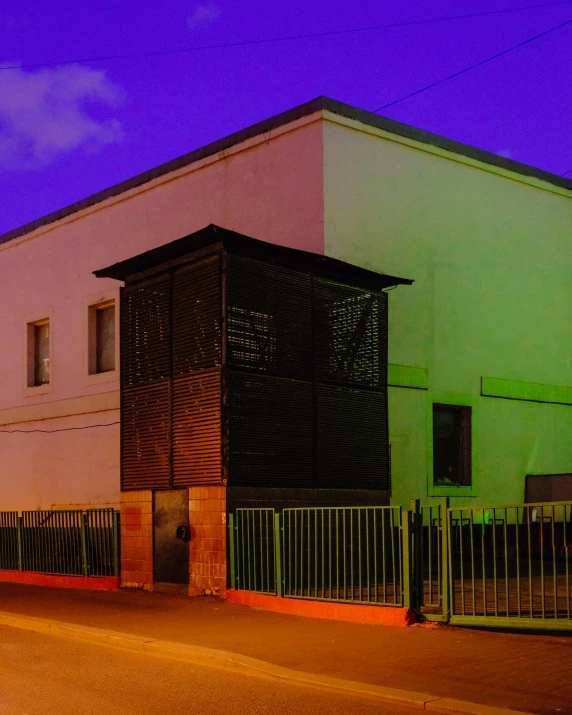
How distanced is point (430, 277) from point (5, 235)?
12.5m

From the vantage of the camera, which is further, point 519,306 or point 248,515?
point 519,306

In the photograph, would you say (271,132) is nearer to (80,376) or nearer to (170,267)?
(170,267)

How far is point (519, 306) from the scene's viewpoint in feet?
70.5

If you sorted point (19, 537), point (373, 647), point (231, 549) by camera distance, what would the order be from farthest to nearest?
1. point (19, 537)
2. point (231, 549)
3. point (373, 647)

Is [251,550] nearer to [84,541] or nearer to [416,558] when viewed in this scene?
[416,558]

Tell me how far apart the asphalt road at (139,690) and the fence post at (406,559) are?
2966 millimetres

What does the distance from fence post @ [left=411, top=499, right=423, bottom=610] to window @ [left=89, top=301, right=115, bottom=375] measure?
1226 centimetres

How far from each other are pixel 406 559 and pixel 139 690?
4.08 metres

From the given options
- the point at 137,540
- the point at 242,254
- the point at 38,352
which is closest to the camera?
the point at 242,254

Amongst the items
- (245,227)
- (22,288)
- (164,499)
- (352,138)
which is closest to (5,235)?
(22,288)

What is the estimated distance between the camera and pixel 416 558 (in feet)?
36.7

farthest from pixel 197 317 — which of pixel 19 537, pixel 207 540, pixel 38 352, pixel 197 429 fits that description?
pixel 38 352

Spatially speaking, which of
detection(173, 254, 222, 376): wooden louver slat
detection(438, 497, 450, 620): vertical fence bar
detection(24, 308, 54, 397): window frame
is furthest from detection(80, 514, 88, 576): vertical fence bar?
detection(438, 497, 450, 620): vertical fence bar

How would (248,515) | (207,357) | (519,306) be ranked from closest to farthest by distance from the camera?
(248,515), (207,357), (519,306)
